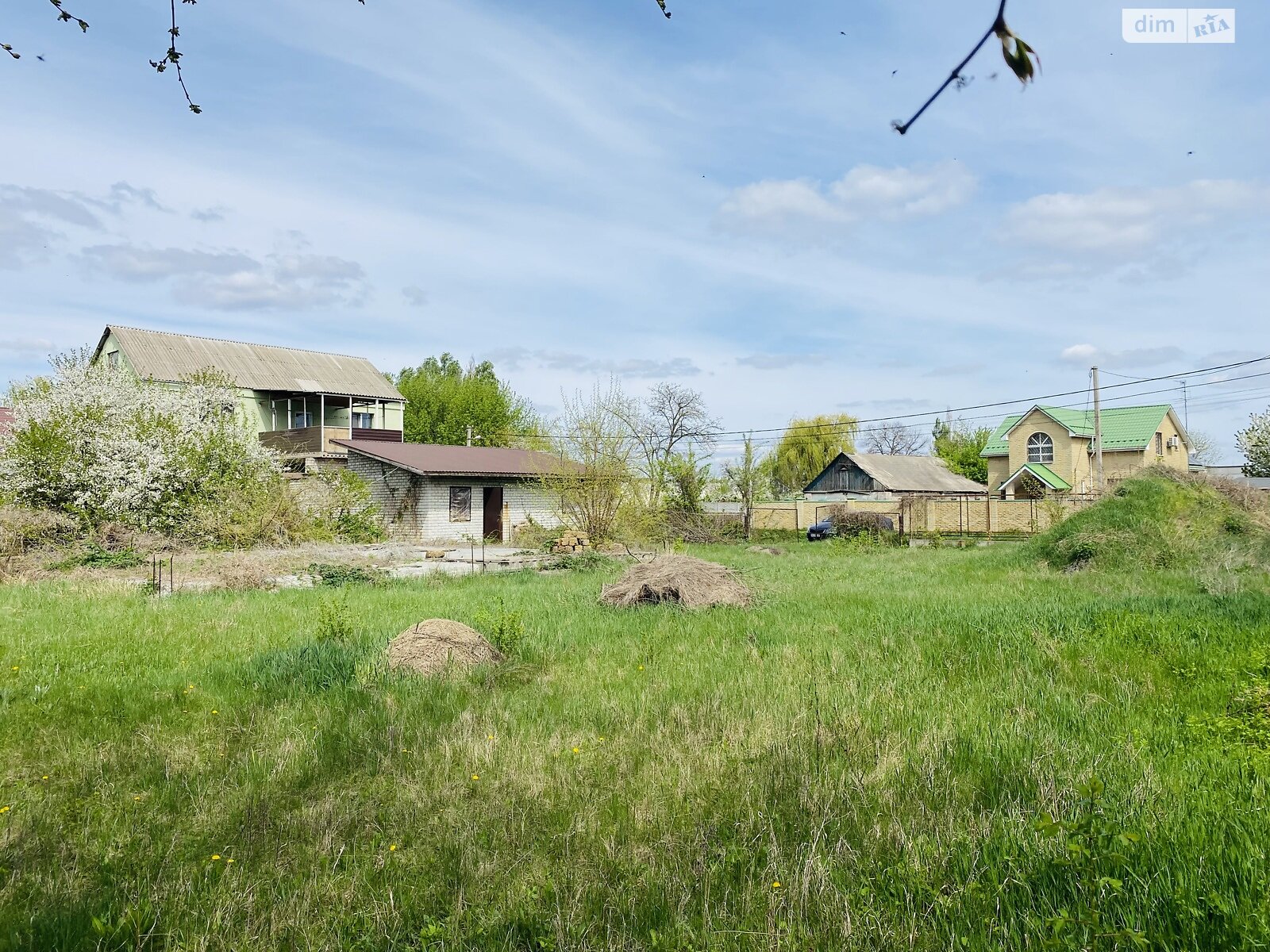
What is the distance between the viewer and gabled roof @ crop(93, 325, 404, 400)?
37.5 metres

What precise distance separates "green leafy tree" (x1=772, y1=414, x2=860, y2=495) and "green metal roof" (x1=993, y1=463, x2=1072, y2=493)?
2307cm

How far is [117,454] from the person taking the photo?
2289 centimetres

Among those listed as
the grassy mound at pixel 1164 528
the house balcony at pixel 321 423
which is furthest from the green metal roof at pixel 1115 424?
the house balcony at pixel 321 423

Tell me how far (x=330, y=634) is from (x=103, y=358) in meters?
36.4

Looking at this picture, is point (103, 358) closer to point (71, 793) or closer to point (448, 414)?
point (448, 414)

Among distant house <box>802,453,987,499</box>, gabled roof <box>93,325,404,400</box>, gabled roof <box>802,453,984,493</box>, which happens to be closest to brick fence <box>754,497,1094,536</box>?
distant house <box>802,453,987,499</box>

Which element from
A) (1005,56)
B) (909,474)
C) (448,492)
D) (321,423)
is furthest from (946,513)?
(1005,56)

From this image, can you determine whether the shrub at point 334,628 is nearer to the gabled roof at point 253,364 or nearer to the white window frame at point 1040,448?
the gabled roof at point 253,364

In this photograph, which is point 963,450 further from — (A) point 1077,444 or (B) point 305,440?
(B) point 305,440

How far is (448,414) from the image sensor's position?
61469mm

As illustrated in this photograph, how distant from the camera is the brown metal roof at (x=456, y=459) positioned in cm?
2975

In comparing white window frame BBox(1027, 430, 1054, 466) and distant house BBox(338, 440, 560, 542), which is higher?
white window frame BBox(1027, 430, 1054, 466)

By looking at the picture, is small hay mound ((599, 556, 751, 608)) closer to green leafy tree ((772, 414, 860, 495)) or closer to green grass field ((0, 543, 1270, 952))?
green grass field ((0, 543, 1270, 952))

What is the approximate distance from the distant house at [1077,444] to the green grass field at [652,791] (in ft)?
139
